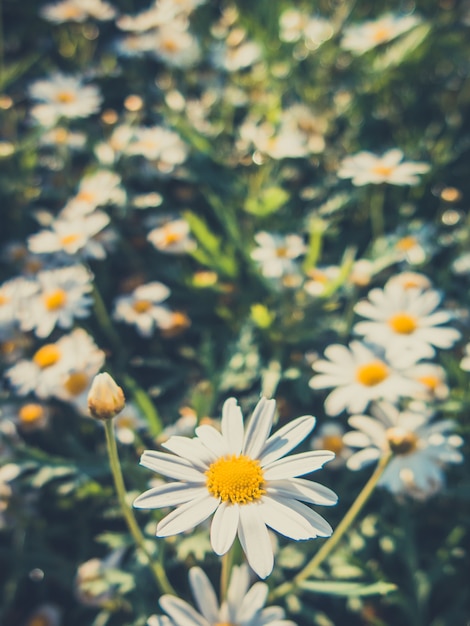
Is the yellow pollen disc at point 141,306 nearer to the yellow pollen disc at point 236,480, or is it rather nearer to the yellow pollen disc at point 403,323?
the yellow pollen disc at point 403,323

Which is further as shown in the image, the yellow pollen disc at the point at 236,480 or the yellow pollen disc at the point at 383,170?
the yellow pollen disc at the point at 383,170

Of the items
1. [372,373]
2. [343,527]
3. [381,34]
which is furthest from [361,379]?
[381,34]

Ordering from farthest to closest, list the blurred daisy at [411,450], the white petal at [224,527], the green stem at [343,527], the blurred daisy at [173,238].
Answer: the blurred daisy at [173,238]
the blurred daisy at [411,450]
the green stem at [343,527]
the white petal at [224,527]

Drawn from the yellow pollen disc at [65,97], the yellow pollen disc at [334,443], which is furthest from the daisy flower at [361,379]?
the yellow pollen disc at [65,97]

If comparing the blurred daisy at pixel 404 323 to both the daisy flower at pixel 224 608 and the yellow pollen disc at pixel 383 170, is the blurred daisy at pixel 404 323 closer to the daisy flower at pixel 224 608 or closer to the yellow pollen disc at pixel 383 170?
the yellow pollen disc at pixel 383 170

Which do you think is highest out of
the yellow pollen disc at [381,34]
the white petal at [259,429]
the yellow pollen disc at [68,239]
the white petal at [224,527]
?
the yellow pollen disc at [381,34]

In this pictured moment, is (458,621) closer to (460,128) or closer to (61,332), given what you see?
(61,332)

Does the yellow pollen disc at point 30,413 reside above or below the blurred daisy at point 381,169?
below

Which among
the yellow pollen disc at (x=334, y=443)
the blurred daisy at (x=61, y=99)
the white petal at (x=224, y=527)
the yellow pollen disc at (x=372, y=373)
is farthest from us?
the blurred daisy at (x=61, y=99)

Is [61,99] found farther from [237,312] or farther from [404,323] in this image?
[404,323]
